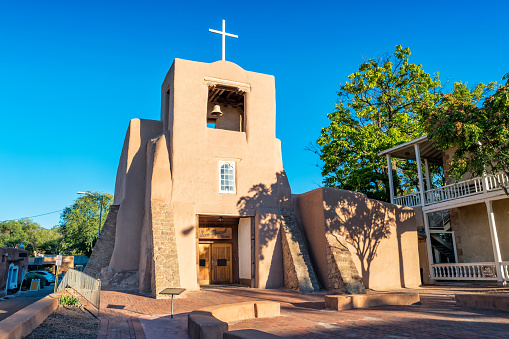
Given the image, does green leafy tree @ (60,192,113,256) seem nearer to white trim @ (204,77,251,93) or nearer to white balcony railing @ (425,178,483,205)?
white trim @ (204,77,251,93)

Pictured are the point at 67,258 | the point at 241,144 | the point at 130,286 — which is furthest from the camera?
the point at 67,258

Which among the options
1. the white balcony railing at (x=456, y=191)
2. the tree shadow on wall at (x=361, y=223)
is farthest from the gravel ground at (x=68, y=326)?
the white balcony railing at (x=456, y=191)

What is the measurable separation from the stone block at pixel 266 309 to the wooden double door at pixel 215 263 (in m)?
10.3

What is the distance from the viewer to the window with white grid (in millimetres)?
17328

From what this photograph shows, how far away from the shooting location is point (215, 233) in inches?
789

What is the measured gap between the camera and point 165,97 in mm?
19328

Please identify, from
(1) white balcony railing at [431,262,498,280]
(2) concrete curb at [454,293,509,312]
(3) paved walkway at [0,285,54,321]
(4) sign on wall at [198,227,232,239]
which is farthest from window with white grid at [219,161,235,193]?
(1) white balcony railing at [431,262,498,280]

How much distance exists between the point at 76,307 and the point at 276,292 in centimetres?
706

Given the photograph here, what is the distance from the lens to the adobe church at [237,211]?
15.7 meters

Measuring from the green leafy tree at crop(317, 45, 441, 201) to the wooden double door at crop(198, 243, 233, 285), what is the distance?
9453mm

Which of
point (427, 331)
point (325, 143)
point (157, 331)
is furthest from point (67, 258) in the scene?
point (427, 331)

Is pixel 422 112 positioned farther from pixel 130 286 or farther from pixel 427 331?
pixel 130 286

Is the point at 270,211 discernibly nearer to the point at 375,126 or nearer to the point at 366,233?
the point at 366,233

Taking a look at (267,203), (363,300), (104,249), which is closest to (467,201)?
(267,203)
